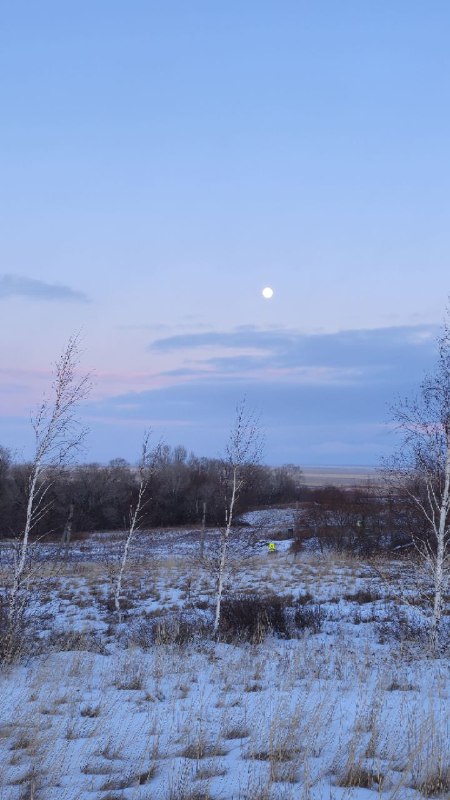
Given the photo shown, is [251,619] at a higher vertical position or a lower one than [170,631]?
lower

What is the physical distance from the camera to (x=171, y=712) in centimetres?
635

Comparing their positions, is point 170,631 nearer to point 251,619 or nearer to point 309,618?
point 251,619

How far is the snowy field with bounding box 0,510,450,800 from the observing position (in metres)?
4.30

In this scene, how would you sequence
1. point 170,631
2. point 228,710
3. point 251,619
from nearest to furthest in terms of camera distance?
point 228,710
point 170,631
point 251,619

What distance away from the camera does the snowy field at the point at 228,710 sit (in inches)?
169

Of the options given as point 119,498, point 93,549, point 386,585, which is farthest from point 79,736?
point 119,498

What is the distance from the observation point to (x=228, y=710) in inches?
251

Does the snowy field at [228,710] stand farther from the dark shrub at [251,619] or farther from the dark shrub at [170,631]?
the dark shrub at [251,619]

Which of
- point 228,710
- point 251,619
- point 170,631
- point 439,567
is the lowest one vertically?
point 251,619

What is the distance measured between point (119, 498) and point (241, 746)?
48.3m

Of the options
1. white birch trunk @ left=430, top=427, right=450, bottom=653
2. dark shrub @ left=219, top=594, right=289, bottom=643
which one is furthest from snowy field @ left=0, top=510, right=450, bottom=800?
white birch trunk @ left=430, top=427, right=450, bottom=653

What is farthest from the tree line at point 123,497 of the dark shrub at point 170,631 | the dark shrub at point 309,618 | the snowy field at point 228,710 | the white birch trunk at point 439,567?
the white birch trunk at point 439,567

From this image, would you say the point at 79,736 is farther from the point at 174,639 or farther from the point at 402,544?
the point at 402,544

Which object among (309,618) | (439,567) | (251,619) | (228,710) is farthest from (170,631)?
(439,567)
